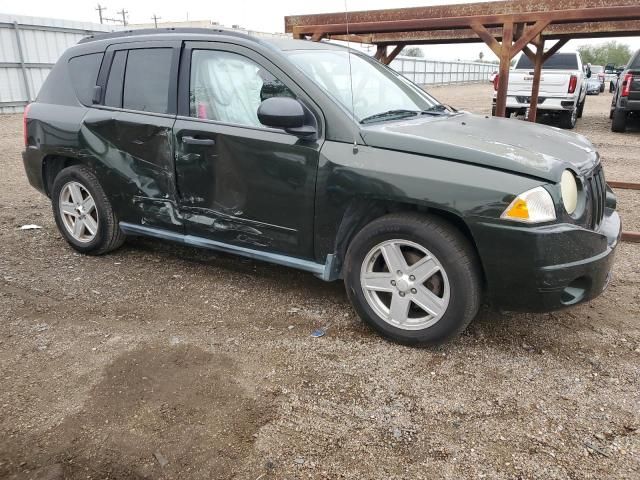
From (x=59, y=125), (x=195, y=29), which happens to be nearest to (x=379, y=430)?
(x=195, y=29)

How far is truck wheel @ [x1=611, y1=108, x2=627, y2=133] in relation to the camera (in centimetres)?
1189

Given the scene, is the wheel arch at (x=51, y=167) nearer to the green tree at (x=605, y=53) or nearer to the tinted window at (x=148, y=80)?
the tinted window at (x=148, y=80)

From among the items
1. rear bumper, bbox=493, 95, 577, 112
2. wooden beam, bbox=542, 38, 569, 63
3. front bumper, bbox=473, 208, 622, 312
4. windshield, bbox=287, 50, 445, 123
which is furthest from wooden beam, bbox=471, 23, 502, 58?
rear bumper, bbox=493, 95, 577, 112

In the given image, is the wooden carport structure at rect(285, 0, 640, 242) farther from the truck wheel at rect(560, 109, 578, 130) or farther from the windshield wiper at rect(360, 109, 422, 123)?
the truck wheel at rect(560, 109, 578, 130)

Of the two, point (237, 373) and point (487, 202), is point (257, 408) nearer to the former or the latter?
point (237, 373)

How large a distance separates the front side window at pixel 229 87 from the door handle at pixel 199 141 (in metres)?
0.16

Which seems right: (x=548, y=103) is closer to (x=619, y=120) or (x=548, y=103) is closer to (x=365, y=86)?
(x=619, y=120)

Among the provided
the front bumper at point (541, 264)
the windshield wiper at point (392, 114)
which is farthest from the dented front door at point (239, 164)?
the front bumper at point (541, 264)

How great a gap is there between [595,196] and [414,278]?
114 centimetres

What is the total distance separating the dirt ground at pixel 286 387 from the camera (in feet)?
7.17

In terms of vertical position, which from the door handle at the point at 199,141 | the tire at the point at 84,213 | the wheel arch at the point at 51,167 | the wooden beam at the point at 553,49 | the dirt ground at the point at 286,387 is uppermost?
the wooden beam at the point at 553,49

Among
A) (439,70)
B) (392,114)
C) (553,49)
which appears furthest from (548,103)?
(439,70)

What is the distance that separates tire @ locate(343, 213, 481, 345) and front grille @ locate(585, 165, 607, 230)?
0.73 m

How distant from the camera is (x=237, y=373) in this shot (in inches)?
110
